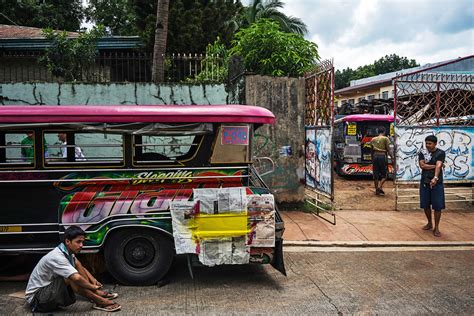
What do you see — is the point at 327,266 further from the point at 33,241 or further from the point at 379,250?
the point at 33,241

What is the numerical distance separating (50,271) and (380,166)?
9.37 m

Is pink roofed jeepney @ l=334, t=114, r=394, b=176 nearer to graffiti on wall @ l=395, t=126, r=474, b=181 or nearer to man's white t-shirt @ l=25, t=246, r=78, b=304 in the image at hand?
graffiti on wall @ l=395, t=126, r=474, b=181

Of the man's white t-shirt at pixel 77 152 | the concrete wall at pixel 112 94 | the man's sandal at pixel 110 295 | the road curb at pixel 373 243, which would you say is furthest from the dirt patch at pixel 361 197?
the man's sandal at pixel 110 295

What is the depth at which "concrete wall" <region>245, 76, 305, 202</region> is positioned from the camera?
9.62 m

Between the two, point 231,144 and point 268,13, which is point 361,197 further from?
point 268,13

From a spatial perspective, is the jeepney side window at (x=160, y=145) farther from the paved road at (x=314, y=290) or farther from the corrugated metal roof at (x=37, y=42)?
the corrugated metal roof at (x=37, y=42)

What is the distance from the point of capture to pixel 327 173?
29.1 feet

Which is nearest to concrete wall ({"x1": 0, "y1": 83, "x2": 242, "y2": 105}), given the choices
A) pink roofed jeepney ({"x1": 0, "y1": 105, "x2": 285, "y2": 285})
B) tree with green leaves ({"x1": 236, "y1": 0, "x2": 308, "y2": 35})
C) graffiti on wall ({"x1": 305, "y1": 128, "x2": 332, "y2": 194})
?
graffiti on wall ({"x1": 305, "y1": 128, "x2": 332, "y2": 194})

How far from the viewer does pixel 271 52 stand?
10383 millimetres

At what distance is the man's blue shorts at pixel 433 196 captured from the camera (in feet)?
26.4

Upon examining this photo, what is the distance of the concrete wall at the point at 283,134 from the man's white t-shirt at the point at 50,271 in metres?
5.52

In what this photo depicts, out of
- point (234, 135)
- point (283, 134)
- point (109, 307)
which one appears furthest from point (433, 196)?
point (109, 307)

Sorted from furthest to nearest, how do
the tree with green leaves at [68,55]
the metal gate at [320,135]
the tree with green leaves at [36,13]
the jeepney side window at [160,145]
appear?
the tree with green leaves at [36,13] < the tree with green leaves at [68,55] < the metal gate at [320,135] < the jeepney side window at [160,145]

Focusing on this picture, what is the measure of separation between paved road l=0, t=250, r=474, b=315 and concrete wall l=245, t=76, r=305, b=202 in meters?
2.94
